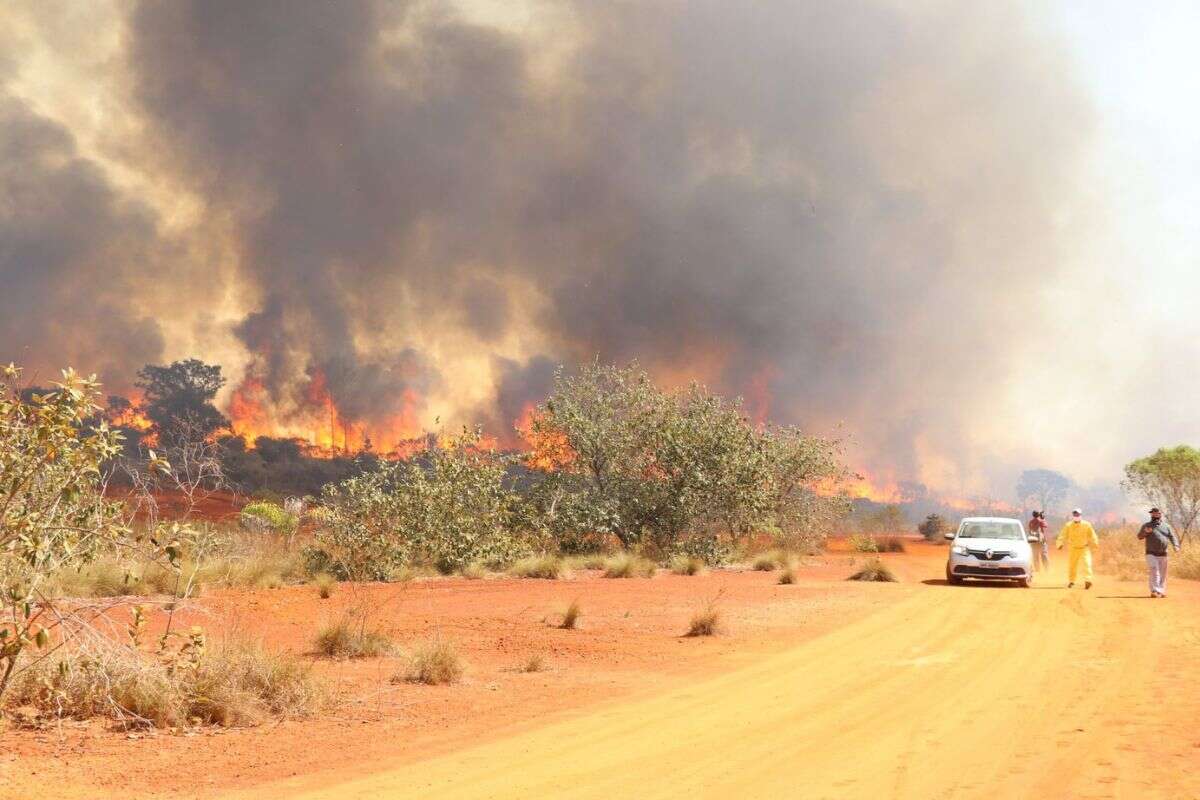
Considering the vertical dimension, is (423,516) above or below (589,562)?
above

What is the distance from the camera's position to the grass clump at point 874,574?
29.0 metres

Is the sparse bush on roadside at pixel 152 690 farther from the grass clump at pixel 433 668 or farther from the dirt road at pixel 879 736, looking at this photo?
the dirt road at pixel 879 736

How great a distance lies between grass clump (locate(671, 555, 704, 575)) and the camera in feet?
102

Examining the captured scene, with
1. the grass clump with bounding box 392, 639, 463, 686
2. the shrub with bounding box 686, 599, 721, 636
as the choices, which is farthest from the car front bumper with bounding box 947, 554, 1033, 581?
the grass clump with bounding box 392, 639, 463, 686

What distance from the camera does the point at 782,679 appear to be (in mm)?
Result: 11992

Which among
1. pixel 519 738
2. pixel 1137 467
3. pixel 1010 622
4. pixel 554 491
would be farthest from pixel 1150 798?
pixel 1137 467

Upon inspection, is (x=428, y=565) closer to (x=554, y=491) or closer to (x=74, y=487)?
(x=554, y=491)

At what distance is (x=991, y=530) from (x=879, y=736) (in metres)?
20.0

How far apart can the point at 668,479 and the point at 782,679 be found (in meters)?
24.6

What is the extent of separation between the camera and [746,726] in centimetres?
928

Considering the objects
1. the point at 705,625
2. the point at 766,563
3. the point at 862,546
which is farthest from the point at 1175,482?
the point at 705,625

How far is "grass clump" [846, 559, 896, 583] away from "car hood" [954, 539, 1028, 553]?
3.06 meters

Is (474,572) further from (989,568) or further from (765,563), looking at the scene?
(989,568)

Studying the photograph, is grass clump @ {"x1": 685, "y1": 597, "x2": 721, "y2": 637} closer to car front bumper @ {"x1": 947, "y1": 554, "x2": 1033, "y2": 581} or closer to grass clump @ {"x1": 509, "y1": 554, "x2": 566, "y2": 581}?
car front bumper @ {"x1": 947, "y1": 554, "x2": 1033, "y2": 581}
